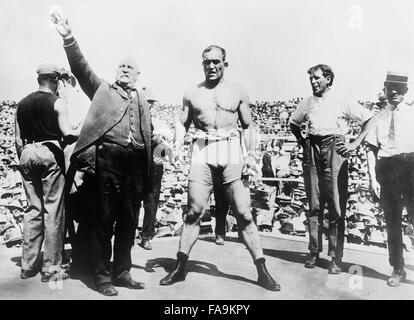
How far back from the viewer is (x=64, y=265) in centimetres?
424

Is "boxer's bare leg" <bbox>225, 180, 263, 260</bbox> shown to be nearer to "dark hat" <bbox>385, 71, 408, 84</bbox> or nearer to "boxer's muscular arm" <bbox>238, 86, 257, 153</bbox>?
"boxer's muscular arm" <bbox>238, 86, 257, 153</bbox>

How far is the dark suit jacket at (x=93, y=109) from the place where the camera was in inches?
142

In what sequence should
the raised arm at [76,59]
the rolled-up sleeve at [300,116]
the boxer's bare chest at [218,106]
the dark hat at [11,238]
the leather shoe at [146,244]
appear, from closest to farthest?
the raised arm at [76,59] → the boxer's bare chest at [218,106] → the rolled-up sleeve at [300,116] → the leather shoe at [146,244] → the dark hat at [11,238]

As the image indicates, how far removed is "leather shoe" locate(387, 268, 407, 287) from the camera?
12.6ft

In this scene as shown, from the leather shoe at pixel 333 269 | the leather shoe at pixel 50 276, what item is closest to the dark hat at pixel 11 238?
the leather shoe at pixel 50 276

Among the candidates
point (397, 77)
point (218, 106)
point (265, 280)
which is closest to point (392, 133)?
point (397, 77)

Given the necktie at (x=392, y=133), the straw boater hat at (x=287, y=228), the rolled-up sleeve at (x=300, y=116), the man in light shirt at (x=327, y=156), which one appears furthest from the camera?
the straw boater hat at (x=287, y=228)

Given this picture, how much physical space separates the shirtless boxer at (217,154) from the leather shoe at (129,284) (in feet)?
0.71

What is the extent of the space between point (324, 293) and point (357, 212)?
3843 mm

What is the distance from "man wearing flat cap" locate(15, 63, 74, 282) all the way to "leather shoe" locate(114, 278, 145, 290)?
A: 1.79ft

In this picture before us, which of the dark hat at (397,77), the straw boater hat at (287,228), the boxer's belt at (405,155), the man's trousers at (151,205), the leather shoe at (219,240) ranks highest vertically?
the dark hat at (397,77)

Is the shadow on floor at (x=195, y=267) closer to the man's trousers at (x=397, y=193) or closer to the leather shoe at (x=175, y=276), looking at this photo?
the leather shoe at (x=175, y=276)

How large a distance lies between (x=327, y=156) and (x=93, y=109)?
7.75ft

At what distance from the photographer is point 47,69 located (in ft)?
13.2
